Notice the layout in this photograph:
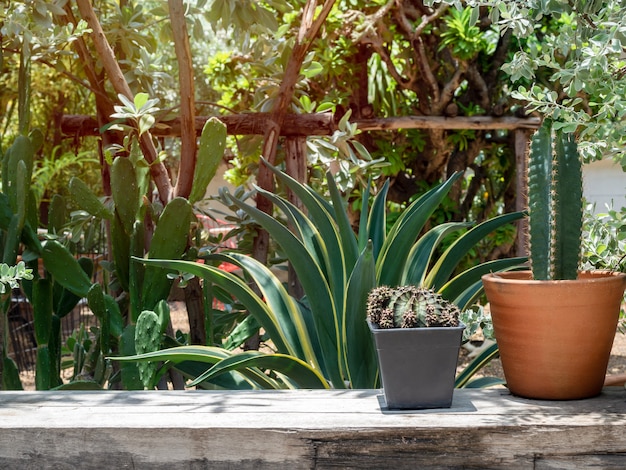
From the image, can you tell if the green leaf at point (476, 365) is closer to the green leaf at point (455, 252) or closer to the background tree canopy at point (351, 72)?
the green leaf at point (455, 252)

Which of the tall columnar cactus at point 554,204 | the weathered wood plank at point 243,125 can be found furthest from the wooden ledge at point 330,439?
the weathered wood plank at point 243,125

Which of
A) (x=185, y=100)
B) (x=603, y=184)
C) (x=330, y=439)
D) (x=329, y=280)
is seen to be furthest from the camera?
(x=603, y=184)

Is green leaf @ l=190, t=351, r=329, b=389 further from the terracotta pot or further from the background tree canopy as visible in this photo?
the background tree canopy

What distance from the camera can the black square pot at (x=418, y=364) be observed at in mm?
1369

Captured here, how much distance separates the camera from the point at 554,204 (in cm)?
142

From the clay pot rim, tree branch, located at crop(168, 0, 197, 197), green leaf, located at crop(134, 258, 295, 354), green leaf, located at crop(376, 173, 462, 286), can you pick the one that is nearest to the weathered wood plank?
tree branch, located at crop(168, 0, 197, 197)

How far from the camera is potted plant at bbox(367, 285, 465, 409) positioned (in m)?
1.37

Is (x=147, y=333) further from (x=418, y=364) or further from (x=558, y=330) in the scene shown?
(x=558, y=330)

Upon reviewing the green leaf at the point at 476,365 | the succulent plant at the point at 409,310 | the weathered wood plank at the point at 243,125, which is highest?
the weathered wood plank at the point at 243,125

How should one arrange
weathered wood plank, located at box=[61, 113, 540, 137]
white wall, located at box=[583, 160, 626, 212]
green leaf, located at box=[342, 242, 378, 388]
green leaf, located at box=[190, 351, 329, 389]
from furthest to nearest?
white wall, located at box=[583, 160, 626, 212], weathered wood plank, located at box=[61, 113, 540, 137], green leaf, located at box=[342, 242, 378, 388], green leaf, located at box=[190, 351, 329, 389]

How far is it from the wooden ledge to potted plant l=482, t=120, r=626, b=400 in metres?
0.06

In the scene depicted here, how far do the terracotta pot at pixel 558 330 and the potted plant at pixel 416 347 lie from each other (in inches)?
4.6

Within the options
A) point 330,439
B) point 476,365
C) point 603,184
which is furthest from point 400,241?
point 603,184

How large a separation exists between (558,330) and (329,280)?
79cm
